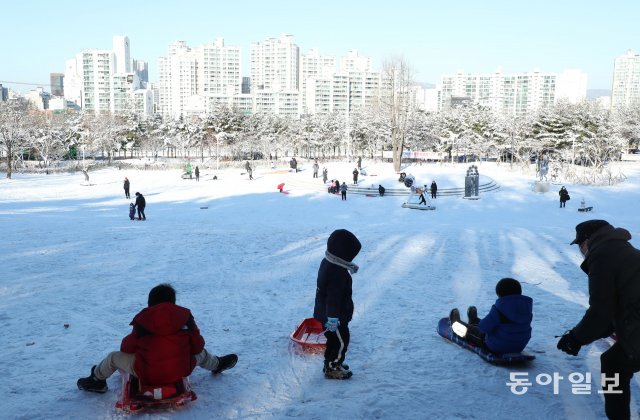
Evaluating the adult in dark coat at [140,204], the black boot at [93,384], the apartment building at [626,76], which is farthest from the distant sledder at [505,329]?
the apartment building at [626,76]

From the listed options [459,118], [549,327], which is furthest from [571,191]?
[459,118]

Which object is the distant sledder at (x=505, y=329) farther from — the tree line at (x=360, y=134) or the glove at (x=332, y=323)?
the tree line at (x=360, y=134)

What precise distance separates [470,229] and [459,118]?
52603mm

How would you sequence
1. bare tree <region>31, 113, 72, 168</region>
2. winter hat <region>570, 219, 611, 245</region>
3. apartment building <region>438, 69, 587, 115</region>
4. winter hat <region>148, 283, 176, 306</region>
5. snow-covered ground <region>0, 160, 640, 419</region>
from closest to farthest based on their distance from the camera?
winter hat <region>570, 219, 611, 245</region> < winter hat <region>148, 283, 176, 306</region> < snow-covered ground <region>0, 160, 640, 419</region> < bare tree <region>31, 113, 72, 168</region> < apartment building <region>438, 69, 587, 115</region>

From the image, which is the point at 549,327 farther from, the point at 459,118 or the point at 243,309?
the point at 459,118

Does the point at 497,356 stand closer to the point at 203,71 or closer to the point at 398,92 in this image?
the point at 398,92

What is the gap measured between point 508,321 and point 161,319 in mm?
3062

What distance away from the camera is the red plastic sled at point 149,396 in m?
3.84

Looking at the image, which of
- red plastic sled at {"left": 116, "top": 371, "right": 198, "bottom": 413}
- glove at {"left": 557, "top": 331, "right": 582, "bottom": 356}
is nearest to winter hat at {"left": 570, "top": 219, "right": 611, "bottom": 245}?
glove at {"left": 557, "top": 331, "right": 582, "bottom": 356}

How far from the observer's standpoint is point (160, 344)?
370 cm

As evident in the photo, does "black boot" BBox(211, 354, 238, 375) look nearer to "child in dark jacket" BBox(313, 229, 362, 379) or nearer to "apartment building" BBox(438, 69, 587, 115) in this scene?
"child in dark jacket" BBox(313, 229, 362, 379)

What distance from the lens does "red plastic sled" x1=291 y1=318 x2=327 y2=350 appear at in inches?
207

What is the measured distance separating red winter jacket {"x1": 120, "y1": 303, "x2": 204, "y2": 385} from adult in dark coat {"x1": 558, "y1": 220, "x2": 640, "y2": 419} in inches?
109

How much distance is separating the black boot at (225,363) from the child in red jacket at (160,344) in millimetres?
623
